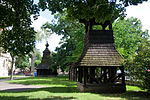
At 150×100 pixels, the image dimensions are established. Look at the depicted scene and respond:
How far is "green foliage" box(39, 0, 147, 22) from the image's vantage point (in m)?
8.42

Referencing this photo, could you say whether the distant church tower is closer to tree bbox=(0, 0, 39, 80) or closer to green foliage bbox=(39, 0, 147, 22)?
tree bbox=(0, 0, 39, 80)

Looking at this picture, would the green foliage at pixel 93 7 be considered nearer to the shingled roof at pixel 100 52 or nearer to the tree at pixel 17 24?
the tree at pixel 17 24

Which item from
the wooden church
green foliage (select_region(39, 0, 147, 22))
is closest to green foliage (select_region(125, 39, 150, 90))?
the wooden church

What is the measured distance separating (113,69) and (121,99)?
207 inches

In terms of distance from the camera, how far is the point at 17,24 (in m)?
10.0

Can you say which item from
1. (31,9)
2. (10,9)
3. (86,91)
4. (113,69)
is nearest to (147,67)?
(113,69)

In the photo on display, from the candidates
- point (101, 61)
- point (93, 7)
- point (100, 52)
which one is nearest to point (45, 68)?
point (100, 52)

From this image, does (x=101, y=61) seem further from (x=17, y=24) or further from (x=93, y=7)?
(x=17, y=24)

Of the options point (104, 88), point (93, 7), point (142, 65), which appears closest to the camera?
point (93, 7)

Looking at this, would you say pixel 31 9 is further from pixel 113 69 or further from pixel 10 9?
pixel 113 69

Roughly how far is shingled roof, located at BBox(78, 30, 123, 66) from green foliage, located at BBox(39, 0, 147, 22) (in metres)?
A: 4.20

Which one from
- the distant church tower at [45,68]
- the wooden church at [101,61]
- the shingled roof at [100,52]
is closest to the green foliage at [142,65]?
the wooden church at [101,61]

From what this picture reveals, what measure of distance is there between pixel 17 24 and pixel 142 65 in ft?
32.5

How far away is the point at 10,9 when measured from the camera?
392 inches
